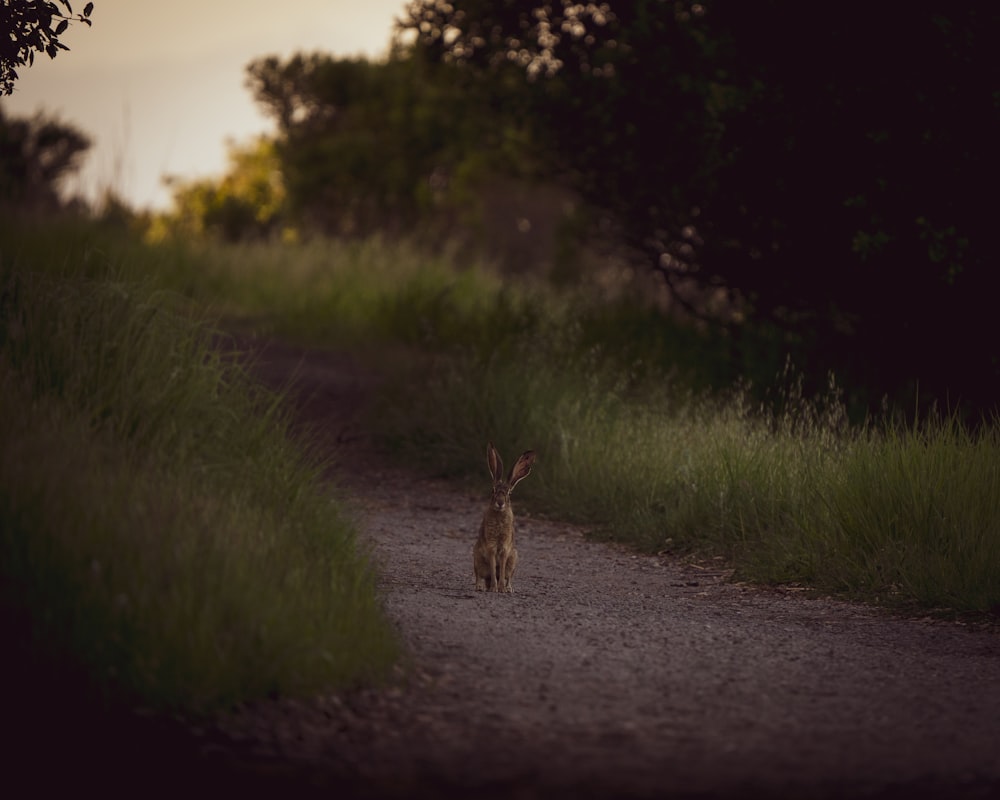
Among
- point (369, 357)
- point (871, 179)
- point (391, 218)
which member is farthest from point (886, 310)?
point (391, 218)

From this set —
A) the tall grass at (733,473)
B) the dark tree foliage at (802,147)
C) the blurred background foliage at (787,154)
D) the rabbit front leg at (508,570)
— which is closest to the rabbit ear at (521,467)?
the rabbit front leg at (508,570)

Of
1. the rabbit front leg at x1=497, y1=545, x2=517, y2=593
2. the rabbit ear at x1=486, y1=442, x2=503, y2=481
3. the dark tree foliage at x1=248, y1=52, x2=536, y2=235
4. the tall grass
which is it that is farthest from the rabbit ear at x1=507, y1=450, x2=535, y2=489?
the dark tree foliage at x1=248, y1=52, x2=536, y2=235

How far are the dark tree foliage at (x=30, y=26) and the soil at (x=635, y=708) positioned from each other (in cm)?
349

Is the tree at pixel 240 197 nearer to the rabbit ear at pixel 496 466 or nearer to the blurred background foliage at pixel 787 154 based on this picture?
the blurred background foliage at pixel 787 154

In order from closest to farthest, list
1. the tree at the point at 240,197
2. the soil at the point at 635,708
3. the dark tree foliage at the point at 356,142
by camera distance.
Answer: the soil at the point at 635,708, the dark tree foliage at the point at 356,142, the tree at the point at 240,197

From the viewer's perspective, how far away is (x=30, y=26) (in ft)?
24.3

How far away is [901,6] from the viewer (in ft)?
41.3

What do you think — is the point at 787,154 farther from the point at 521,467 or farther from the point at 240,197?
the point at 240,197

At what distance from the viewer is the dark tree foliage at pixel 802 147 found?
39.9 ft

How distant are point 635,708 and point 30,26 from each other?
4883mm

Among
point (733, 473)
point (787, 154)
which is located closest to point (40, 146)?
point (787, 154)

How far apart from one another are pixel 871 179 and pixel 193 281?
9.93 m

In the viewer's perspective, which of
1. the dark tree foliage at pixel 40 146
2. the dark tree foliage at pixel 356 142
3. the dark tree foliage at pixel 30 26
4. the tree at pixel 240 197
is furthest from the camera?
the tree at pixel 240 197

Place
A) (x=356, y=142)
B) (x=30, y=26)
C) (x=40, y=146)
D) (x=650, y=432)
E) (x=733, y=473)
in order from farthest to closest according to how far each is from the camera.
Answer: (x=40, y=146)
(x=356, y=142)
(x=650, y=432)
(x=733, y=473)
(x=30, y=26)
